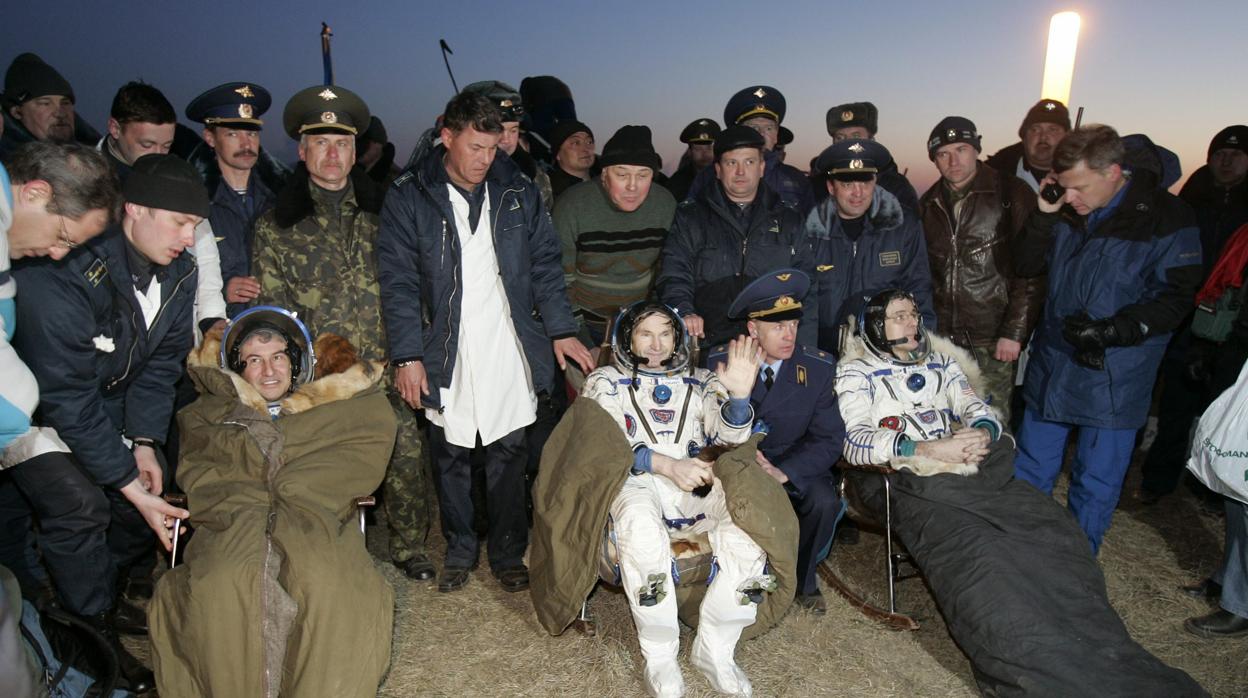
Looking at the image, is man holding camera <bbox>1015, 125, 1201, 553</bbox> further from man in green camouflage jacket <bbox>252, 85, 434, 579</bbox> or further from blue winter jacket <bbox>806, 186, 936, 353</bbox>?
man in green camouflage jacket <bbox>252, 85, 434, 579</bbox>

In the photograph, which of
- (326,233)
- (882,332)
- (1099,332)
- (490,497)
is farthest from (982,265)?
(326,233)

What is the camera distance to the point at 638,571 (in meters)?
3.50

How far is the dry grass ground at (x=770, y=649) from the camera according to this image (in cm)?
373

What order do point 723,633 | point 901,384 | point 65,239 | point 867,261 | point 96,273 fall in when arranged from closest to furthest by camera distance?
point 65,239 → point 96,273 → point 723,633 → point 901,384 → point 867,261

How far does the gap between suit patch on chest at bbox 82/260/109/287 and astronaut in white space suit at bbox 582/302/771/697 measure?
2075 millimetres

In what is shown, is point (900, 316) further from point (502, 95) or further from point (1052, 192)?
point (502, 95)

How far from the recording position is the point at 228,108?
4.49 m

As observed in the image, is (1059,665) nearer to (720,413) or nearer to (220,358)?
(720,413)

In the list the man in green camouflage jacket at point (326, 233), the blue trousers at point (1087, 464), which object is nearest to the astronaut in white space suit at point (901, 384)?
the blue trousers at point (1087, 464)

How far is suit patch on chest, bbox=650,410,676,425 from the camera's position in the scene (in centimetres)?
402

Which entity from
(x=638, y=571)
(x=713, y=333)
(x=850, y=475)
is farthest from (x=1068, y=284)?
(x=638, y=571)

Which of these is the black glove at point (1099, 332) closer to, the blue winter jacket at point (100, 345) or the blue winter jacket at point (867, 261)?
the blue winter jacket at point (867, 261)

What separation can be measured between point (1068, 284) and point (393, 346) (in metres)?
3.64

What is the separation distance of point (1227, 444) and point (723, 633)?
2.47 metres
